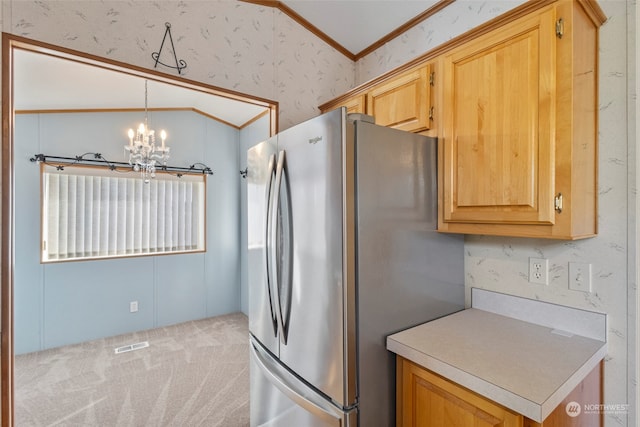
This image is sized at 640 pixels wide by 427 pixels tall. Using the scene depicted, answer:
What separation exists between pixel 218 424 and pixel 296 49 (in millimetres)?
2736

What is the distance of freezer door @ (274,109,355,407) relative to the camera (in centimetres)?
111

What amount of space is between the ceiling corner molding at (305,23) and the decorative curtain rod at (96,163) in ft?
7.62

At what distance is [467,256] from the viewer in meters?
1.65

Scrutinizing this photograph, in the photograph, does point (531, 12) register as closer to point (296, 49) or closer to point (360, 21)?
point (360, 21)

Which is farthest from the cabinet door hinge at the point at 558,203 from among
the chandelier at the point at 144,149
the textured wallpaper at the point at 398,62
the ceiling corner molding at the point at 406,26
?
the chandelier at the point at 144,149

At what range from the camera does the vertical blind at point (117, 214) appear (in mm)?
3133

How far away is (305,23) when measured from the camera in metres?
2.30

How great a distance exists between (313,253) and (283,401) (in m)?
0.76

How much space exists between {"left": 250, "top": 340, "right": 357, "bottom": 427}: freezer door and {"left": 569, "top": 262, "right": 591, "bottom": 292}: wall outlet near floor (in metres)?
1.07

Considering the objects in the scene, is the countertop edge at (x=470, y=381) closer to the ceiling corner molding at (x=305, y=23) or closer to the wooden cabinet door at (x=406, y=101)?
the wooden cabinet door at (x=406, y=101)

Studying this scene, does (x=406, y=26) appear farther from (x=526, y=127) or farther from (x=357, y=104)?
(x=526, y=127)

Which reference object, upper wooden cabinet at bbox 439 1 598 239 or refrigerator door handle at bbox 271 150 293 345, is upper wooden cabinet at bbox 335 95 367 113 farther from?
refrigerator door handle at bbox 271 150 293 345

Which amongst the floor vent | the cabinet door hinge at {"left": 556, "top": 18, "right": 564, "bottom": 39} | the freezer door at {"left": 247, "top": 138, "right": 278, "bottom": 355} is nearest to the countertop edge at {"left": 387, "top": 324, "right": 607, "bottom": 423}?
the freezer door at {"left": 247, "top": 138, "right": 278, "bottom": 355}

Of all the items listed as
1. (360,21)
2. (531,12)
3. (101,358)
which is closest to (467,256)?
(531,12)
